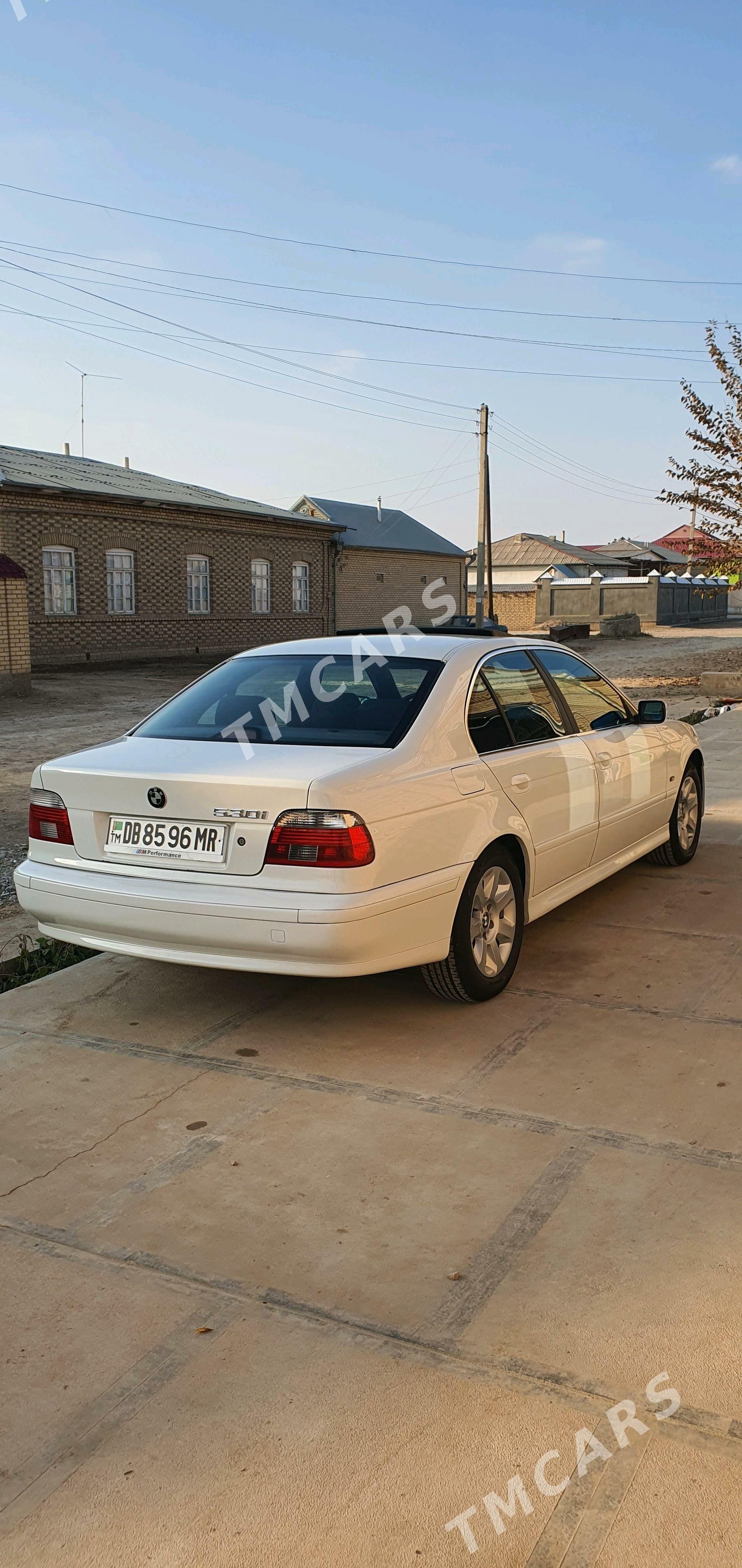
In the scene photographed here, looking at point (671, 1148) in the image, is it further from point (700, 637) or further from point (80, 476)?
point (700, 637)

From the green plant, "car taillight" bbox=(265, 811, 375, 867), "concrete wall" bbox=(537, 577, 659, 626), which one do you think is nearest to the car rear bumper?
"car taillight" bbox=(265, 811, 375, 867)

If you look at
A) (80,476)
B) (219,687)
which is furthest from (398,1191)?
(80,476)

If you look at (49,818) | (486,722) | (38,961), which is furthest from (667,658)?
(49,818)

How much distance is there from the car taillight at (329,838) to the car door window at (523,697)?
1301 millimetres

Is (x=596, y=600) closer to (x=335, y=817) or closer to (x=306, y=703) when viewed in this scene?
(x=306, y=703)

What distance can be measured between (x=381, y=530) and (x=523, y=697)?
4102 cm

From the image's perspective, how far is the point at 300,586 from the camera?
1459 inches

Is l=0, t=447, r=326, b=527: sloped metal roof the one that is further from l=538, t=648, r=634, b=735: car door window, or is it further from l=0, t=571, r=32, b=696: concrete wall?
l=538, t=648, r=634, b=735: car door window

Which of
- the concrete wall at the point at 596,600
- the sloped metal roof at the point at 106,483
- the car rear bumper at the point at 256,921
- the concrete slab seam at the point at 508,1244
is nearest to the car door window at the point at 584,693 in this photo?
the car rear bumper at the point at 256,921

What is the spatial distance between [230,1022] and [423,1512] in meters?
2.63

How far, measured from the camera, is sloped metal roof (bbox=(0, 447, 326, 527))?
27.0 metres

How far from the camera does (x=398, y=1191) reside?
134 inches

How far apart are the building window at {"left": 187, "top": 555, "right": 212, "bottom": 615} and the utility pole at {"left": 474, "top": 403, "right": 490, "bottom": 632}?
26.5 feet

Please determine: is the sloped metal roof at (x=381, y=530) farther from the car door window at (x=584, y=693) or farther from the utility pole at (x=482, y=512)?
the car door window at (x=584, y=693)
